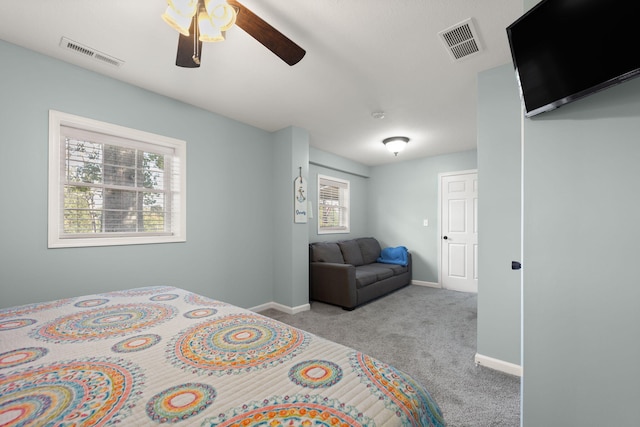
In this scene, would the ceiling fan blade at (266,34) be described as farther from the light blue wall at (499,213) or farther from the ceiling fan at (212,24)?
the light blue wall at (499,213)

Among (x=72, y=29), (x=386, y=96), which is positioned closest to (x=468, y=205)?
(x=386, y=96)

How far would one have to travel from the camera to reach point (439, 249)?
5234 mm

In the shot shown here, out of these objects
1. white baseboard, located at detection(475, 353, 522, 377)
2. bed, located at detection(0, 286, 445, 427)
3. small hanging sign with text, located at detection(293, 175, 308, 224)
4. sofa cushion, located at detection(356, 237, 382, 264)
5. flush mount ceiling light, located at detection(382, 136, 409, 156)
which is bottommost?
white baseboard, located at detection(475, 353, 522, 377)

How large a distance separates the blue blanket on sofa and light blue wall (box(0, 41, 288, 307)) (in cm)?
227

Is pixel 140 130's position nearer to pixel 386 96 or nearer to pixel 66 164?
pixel 66 164

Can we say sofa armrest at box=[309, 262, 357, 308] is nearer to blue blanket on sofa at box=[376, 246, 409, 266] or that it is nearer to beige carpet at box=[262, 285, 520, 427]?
beige carpet at box=[262, 285, 520, 427]

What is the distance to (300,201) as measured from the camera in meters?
3.78

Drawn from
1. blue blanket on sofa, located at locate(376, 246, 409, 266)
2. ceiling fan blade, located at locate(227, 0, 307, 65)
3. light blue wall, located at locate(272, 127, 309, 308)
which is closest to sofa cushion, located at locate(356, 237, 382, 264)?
blue blanket on sofa, located at locate(376, 246, 409, 266)

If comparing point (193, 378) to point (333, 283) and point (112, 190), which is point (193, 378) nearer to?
point (112, 190)

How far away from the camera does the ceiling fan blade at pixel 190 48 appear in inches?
60.2

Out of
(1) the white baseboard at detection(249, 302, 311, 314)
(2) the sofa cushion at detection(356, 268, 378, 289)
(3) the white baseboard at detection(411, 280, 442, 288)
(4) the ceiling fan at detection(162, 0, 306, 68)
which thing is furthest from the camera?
(3) the white baseboard at detection(411, 280, 442, 288)

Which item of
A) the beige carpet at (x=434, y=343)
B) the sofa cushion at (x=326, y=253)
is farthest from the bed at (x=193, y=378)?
the sofa cushion at (x=326, y=253)

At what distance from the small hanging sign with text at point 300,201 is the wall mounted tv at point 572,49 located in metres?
2.72

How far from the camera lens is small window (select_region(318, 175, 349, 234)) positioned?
511cm
